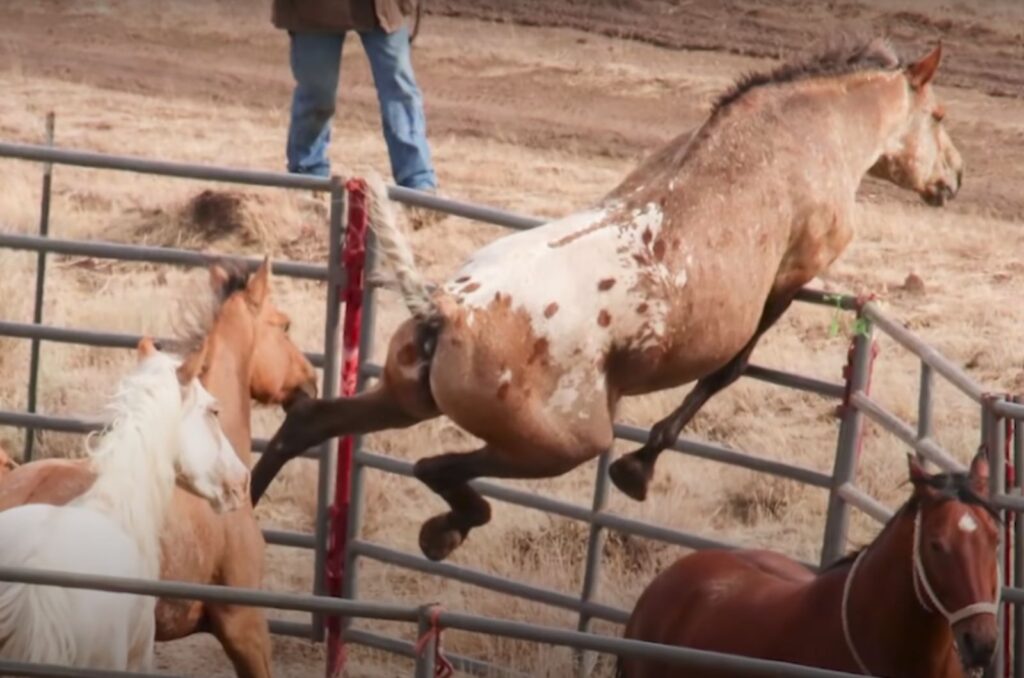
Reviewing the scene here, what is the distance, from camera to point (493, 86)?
16328 mm

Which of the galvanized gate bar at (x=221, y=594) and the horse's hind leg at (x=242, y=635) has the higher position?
the galvanized gate bar at (x=221, y=594)

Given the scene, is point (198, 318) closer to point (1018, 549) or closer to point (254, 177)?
point (254, 177)

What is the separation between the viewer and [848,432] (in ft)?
21.9

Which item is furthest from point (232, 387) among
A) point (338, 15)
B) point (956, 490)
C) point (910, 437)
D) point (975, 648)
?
point (338, 15)

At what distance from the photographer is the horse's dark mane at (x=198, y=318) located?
6.59 m

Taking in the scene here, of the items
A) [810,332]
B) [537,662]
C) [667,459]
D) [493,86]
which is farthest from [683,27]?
[537,662]

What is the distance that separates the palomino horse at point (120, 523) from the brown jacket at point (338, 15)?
14.8 ft

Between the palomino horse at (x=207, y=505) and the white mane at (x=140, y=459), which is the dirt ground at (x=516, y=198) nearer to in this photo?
the palomino horse at (x=207, y=505)

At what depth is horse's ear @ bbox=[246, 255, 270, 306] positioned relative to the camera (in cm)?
675

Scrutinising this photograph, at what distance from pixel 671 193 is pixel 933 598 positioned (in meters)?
1.60

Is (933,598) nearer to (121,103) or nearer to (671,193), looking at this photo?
(671,193)

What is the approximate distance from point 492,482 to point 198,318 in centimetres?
153

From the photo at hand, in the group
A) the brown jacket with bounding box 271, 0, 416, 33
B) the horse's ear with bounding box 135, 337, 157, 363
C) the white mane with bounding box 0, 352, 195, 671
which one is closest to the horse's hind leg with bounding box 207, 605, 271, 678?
the white mane with bounding box 0, 352, 195, 671

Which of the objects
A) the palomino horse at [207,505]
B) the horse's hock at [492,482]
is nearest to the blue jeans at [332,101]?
the horse's hock at [492,482]
